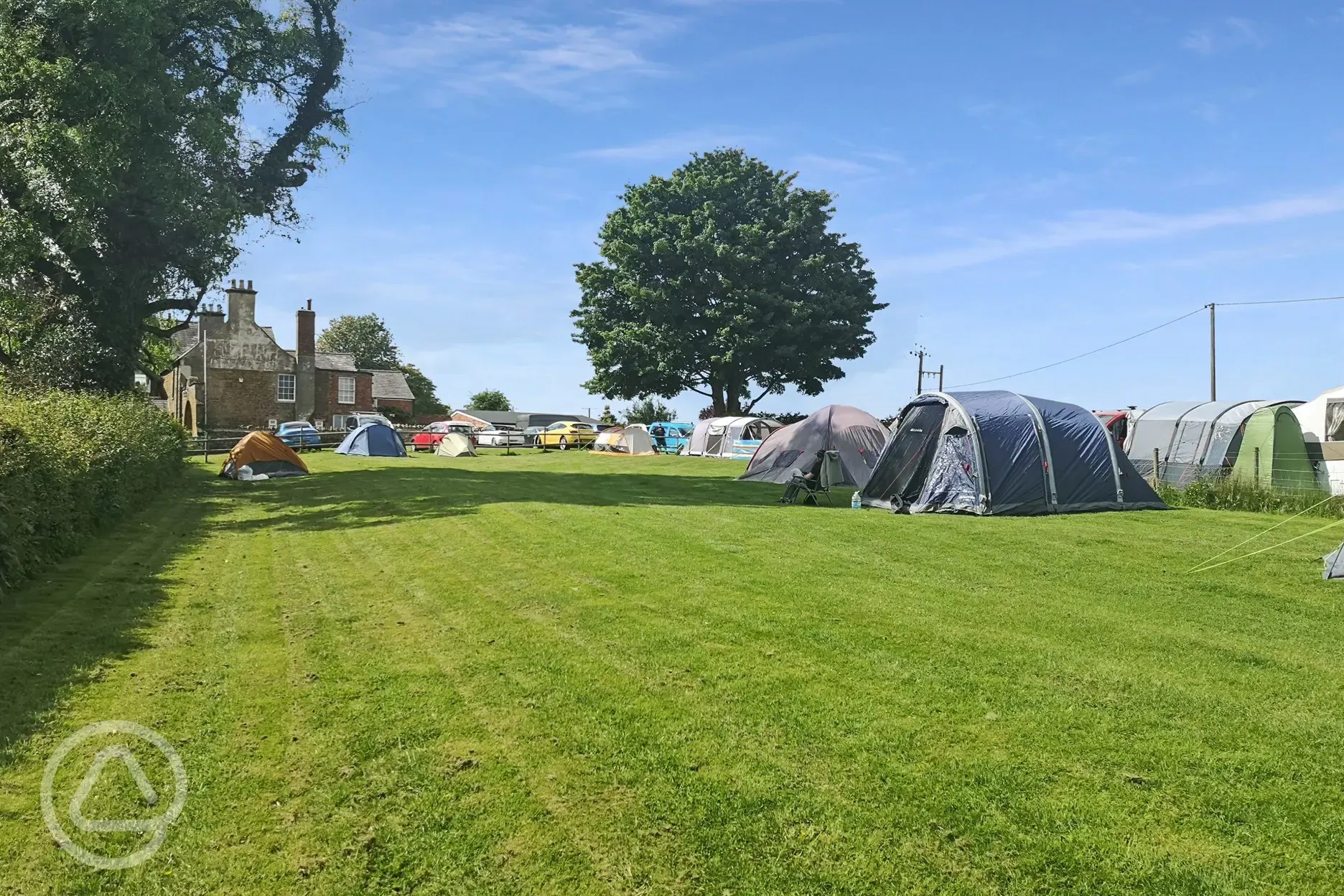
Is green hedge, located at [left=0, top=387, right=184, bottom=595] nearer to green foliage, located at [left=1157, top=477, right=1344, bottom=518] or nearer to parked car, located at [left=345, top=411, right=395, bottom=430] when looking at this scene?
green foliage, located at [left=1157, top=477, right=1344, bottom=518]

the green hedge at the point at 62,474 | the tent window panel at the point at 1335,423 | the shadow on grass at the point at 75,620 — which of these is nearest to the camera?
the shadow on grass at the point at 75,620

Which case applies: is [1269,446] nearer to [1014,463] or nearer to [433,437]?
[1014,463]

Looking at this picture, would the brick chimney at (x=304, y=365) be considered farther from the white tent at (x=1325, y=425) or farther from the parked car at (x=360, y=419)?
the white tent at (x=1325, y=425)

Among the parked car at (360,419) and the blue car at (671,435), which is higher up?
the parked car at (360,419)

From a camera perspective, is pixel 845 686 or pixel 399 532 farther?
pixel 399 532

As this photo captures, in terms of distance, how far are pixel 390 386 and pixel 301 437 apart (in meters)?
29.4

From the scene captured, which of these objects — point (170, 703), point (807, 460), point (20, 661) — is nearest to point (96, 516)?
point (20, 661)

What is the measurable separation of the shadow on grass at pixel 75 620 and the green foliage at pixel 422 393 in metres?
80.6

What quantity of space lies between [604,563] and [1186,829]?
664cm

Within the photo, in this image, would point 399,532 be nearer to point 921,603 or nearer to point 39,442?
point 39,442

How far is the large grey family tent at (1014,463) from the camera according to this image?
48.7 feet

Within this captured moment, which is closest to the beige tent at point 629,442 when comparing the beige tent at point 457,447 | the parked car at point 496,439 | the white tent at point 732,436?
the white tent at point 732,436

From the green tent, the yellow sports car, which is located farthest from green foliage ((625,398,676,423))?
the green tent

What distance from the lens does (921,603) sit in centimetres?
793
